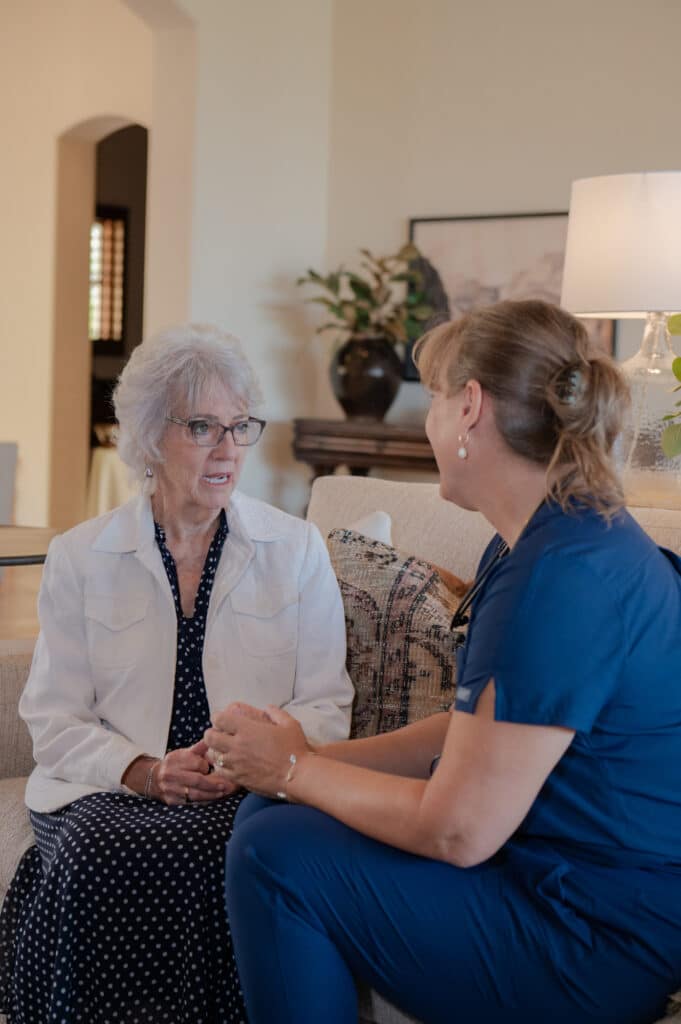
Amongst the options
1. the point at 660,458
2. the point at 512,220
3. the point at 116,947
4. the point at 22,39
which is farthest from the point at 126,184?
the point at 116,947

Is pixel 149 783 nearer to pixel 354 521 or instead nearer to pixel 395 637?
pixel 395 637

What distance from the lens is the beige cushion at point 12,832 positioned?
196 centimetres

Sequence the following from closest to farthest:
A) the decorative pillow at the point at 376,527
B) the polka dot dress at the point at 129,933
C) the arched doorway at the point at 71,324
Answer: the polka dot dress at the point at 129,933
the decorative pillow at the point at 376,527
the arched doorway at the point at 71,324

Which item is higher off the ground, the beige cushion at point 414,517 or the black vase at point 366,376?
the black vase at point 366,376

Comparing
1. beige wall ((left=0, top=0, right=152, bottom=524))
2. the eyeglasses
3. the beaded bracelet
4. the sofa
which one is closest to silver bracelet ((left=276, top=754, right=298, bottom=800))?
the beaded bracelet

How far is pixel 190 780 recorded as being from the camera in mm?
1849

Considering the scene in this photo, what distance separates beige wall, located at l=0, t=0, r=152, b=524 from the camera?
585 cm

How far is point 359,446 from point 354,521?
2587 millimetres

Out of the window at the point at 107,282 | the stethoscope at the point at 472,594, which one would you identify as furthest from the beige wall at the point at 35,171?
the stethoscope at the point at 472,594

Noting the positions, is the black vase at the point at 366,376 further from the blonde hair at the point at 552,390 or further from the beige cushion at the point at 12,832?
the blonde hair at the point at 552,390

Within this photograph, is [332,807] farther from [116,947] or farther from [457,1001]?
[116,947]

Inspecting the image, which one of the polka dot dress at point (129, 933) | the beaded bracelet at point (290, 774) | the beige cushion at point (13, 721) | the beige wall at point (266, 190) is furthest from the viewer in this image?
the beige wall at point (266, 190)

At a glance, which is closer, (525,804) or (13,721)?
(525,804)

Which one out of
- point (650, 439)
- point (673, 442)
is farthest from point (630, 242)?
point (673, 442)
